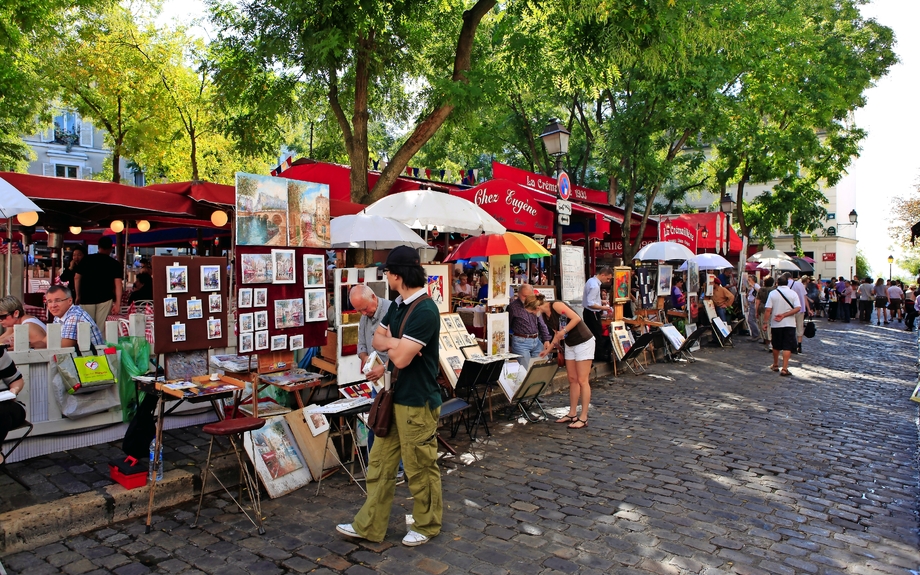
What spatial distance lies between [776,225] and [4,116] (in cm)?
2527

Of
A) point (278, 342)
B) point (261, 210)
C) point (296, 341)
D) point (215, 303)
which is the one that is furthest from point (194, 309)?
point (261, 210)

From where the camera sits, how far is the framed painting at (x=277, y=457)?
4.88m

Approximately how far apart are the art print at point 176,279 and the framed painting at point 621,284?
8065mm

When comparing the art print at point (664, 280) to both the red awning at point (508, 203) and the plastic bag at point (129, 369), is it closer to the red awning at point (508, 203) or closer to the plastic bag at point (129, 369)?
the red awning at point (508, 203)

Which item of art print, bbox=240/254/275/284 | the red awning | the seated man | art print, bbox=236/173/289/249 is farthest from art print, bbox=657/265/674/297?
the seated man

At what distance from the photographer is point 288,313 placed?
575cm

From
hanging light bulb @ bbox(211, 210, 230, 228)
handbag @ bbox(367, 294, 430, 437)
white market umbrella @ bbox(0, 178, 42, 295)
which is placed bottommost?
handbag @ bbox(367, 294, 430, 437)

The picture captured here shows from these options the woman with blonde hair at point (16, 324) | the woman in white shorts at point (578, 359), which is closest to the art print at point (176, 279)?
the woman with blonde hair at point (16, 324)

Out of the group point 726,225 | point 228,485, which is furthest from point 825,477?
point 726,225

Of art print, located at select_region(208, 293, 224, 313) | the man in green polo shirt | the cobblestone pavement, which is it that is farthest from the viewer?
art print, located at select_region(208, 293, 224, 313)

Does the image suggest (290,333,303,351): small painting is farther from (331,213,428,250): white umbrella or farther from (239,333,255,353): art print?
(331,213,428,250): white umbrella

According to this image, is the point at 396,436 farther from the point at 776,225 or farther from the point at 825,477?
the point at 776,225

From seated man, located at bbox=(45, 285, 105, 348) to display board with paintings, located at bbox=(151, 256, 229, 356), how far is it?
97 cm

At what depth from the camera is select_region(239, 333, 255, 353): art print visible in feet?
17.5
